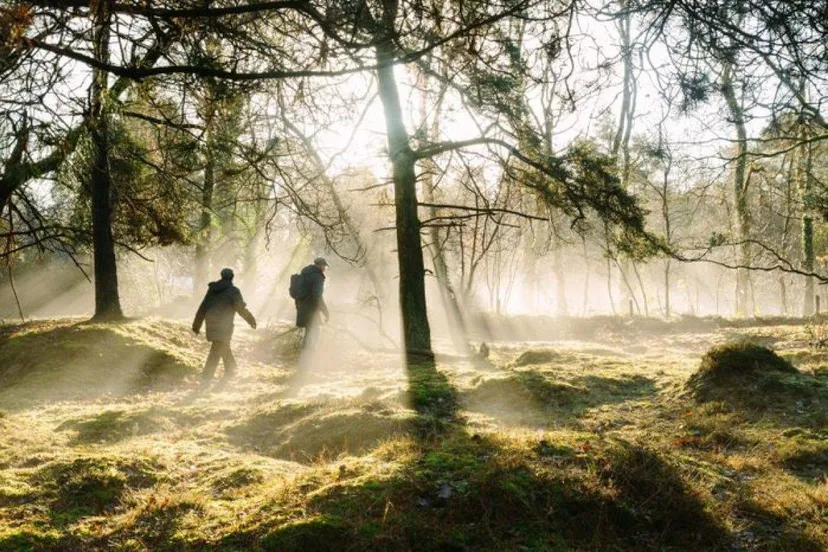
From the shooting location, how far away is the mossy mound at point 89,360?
8914mm

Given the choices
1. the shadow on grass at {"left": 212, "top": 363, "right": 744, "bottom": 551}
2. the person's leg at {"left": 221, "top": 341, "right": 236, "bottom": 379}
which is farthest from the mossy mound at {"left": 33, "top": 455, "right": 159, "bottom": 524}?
the person's leg at {"left": 221, "top": 341, "right": 236, "bottom": 379}

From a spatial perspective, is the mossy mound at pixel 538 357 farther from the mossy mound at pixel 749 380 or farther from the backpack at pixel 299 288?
the backpack at pixel 299 288

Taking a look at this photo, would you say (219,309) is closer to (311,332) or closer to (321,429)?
(311,332)

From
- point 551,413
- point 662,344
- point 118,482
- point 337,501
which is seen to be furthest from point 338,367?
point 662,344

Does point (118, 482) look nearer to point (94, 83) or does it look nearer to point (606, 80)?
point (94, 83)

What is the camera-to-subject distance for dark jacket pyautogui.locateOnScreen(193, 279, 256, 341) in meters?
9.78

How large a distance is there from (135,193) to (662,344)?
553 inches

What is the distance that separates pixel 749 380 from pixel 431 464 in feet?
15.2

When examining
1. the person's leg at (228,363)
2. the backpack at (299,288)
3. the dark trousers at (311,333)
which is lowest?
the person's leg at (228,363)

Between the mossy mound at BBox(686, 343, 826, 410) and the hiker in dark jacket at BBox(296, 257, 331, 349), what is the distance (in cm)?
639

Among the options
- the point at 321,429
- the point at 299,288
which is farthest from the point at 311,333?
the point at 321,429

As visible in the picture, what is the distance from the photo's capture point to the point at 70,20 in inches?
145

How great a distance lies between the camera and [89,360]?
32.3 feet

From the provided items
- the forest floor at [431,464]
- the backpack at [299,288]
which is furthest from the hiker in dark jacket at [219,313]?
the backpack at [299,288]
